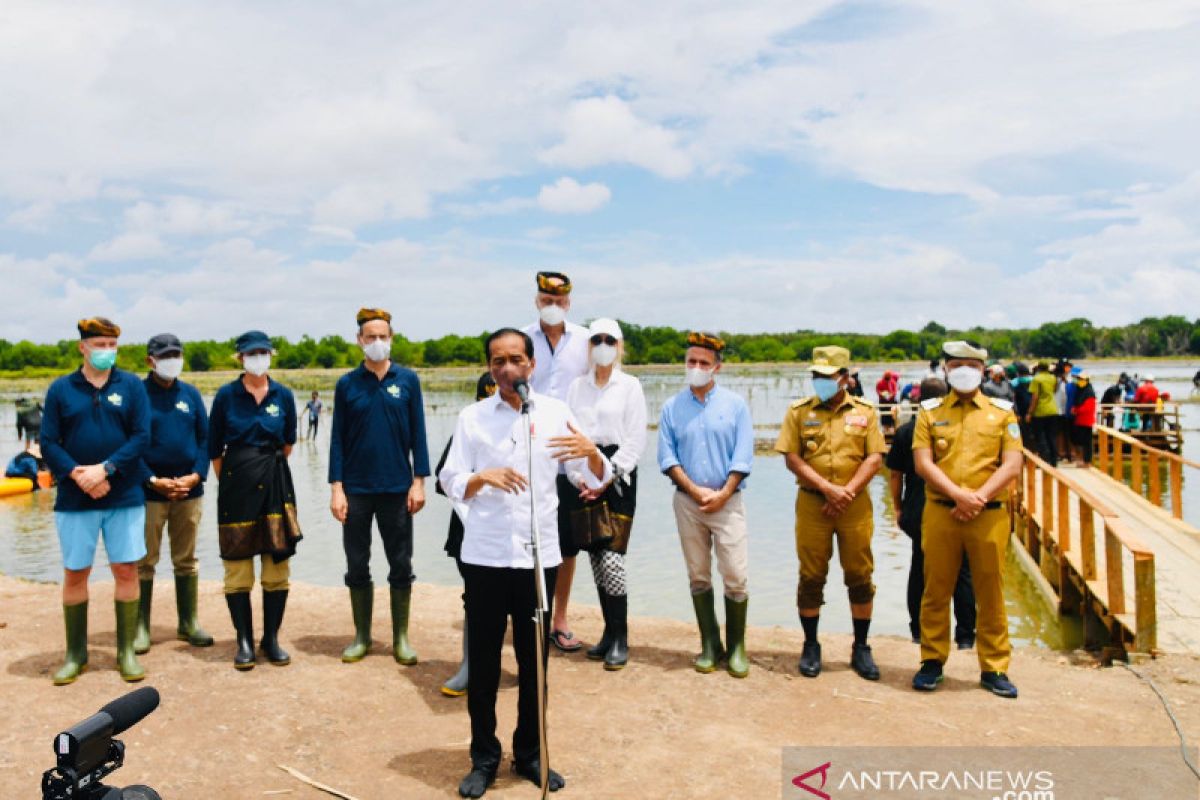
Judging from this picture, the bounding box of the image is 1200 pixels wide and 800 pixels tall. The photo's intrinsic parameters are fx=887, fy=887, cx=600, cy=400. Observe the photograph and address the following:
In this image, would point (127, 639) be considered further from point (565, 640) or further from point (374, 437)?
point (565, 640)

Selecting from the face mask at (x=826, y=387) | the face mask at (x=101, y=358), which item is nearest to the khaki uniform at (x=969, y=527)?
the face mask at (x=826, y=387)

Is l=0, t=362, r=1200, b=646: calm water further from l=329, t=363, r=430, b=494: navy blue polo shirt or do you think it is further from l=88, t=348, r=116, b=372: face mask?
l=88, t=348, r=116, b=372: face mask

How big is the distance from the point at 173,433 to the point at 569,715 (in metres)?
3.10

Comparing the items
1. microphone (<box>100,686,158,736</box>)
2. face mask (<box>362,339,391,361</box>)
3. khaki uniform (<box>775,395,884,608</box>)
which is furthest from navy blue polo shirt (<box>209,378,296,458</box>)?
microphone (<box>100,686,158,736</box>)

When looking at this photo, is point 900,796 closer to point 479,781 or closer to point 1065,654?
point 479,781

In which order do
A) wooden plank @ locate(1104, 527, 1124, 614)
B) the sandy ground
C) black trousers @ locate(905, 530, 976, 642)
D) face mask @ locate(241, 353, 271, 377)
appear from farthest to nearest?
black trousers @ locate(905, 530, 976, 642), wooden plank @ locate(1104, 527, 1124, 614), face mask @ locate(241, 353, 271, 377), the sandy ground

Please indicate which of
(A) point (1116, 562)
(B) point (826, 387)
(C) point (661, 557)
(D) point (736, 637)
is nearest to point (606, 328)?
(B) point (826, 387)

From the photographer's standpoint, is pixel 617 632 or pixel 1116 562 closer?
pixel 617 632

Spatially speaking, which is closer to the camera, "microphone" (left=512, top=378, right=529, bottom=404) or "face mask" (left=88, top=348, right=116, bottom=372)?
"microphone" (left=512, top=378, right=529, bottom=404)

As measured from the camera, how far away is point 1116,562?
634cm

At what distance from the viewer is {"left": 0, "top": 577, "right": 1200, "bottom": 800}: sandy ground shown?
13.0ft

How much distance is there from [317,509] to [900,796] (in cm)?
1415

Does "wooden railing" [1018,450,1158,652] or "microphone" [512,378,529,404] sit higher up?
"microphone" [512,378,529,404]

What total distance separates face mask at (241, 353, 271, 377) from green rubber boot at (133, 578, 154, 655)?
1.67 m
